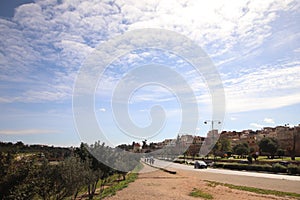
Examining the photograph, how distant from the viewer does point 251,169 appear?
35375 mm

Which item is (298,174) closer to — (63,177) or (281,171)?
(281,171)

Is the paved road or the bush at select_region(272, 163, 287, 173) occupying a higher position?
the bush at select_region(272, 163, 287, 173)

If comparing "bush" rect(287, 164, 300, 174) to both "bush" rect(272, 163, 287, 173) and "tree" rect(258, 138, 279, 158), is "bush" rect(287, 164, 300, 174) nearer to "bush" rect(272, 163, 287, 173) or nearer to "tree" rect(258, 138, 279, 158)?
"bush" rect(272, 163, 287, 173)

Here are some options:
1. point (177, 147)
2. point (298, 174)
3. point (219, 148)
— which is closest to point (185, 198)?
point (298, 174)

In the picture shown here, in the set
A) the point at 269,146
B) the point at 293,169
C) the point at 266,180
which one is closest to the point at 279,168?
the point at 293,169

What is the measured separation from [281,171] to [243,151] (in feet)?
87.8

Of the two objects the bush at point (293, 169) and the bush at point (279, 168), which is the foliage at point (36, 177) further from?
the bush at point (279, 168)

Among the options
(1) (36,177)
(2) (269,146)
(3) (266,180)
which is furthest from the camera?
(2) (269,146)

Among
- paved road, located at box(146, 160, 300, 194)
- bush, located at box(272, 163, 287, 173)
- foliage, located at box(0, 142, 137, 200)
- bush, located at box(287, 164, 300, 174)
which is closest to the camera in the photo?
foliage, located at box(0, 142, 137, 200)

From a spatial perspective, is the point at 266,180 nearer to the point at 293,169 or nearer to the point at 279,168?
the point at 293,169

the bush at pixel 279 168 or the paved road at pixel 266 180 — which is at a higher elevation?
the bush at pixel 279 168

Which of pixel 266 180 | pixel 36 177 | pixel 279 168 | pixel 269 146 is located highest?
pixel 269 146

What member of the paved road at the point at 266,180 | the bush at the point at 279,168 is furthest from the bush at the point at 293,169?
the paved road at the point at 266,180

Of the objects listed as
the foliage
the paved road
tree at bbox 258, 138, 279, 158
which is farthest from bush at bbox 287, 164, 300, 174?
tree at bbox 258, 138, 279, 158
